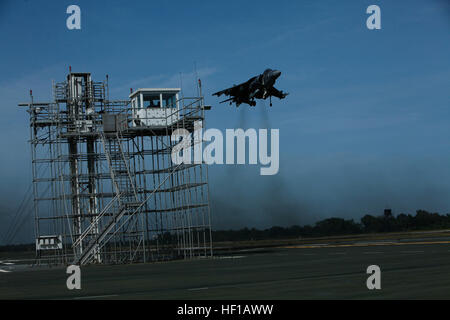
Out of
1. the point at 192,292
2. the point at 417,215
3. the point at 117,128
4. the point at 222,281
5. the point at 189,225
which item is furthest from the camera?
the point at 417,215

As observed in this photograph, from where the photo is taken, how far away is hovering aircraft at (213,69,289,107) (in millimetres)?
47312

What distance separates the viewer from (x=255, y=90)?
4900 centimetres

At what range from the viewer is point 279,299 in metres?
17.7

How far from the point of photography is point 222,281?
24859 mm

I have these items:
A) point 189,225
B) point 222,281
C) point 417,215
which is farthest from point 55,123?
point 417,215

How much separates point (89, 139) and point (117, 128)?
395 centimetres

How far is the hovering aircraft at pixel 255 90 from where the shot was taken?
47.3m
